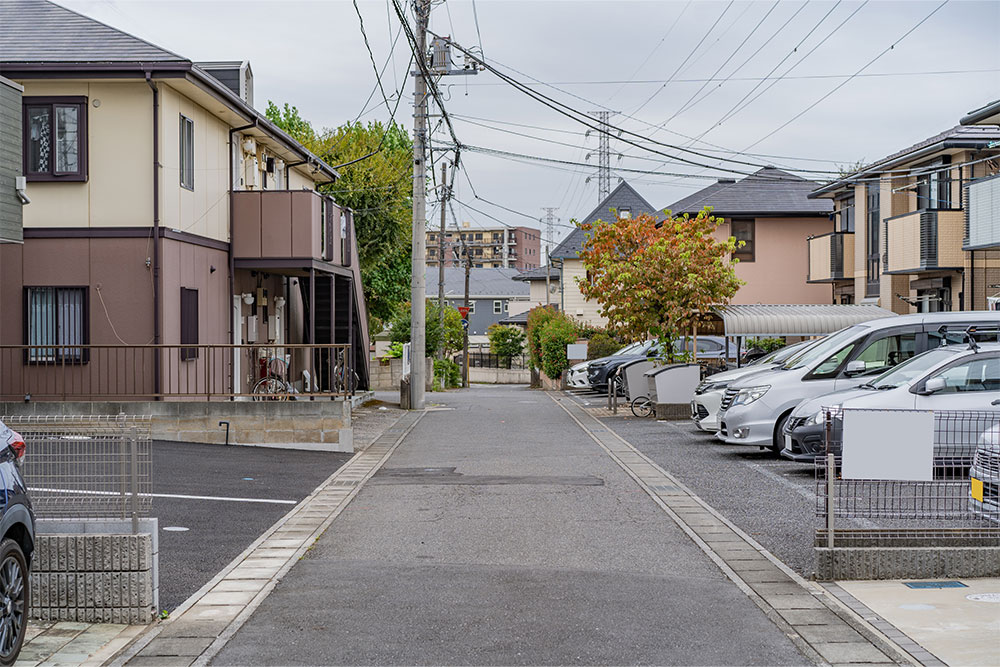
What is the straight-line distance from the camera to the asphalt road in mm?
8664

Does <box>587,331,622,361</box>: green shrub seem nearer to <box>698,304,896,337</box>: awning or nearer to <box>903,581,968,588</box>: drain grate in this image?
<box>698,304,896,337</box>: awning

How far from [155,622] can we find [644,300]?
1867cm

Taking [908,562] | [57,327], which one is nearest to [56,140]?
[57,327]

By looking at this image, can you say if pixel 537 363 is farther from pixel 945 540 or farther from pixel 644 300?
pixel 945 540

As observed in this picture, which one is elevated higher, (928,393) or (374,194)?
(374,194)

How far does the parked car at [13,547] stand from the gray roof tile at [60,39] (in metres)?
12.5

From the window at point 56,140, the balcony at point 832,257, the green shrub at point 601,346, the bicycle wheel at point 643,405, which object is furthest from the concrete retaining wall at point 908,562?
the green shrub at point 601,346

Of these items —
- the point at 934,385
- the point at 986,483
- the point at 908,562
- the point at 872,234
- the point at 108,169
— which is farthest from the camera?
the point at 872,234

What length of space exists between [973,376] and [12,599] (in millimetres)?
11113

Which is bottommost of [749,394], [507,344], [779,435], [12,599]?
[779,435]

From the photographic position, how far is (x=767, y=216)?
3934cm

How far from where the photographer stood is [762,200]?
132 ft

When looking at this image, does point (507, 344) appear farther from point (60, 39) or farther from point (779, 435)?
point (779, 435)

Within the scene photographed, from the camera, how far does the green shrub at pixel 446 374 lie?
150 feet
